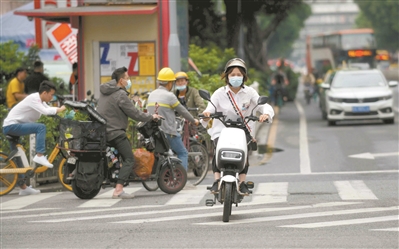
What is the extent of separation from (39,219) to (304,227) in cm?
302

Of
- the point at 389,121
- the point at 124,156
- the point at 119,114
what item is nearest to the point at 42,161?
the point at 124,156

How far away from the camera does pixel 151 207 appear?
11.3 m

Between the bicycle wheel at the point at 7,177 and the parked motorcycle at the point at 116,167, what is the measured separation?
1.49m

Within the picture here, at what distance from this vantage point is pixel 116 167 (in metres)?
12.6

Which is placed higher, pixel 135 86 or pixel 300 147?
pixel 135 86

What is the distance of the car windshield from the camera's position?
27453mm

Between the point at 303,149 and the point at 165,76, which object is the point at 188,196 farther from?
the point at 303,149

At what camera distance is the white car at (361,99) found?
26422 mm

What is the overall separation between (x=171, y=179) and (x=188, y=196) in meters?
0.49

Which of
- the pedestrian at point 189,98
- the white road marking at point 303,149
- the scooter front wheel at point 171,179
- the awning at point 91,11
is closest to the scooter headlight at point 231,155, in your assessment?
the scooter front wheel at point 171,179

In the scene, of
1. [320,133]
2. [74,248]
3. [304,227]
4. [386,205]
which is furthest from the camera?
[320,133]

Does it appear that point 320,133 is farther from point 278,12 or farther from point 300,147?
point 278,12

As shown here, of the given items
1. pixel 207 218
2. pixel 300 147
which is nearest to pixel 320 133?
pixel 300 147

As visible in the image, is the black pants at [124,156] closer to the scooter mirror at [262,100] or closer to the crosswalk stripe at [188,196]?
the crosswalk stripe at [188,196]
